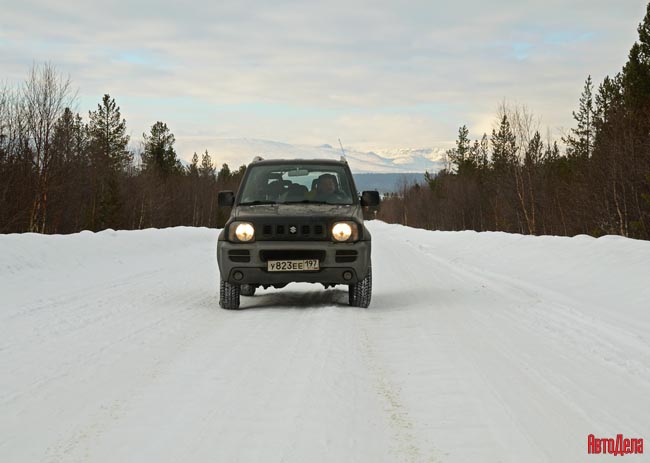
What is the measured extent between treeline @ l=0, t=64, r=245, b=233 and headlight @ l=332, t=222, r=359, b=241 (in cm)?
2634

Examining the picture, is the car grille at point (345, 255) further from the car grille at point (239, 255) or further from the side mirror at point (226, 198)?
the side mirror at point (226, 198)

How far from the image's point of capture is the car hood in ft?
27.3

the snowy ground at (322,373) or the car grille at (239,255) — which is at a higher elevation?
the car grille at (239,255)

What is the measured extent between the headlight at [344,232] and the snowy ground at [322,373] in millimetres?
904

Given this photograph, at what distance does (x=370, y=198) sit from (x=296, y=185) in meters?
1.07

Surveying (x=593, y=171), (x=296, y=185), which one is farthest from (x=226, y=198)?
(x=593, y=171)

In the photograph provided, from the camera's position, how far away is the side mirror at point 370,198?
916 cm

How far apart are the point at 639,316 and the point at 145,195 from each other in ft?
227

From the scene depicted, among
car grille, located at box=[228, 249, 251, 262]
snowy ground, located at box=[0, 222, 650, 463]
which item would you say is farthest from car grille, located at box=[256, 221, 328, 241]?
snowy ground, located at box=[0, 222, 650, 463]

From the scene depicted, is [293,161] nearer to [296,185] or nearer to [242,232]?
[296,185]

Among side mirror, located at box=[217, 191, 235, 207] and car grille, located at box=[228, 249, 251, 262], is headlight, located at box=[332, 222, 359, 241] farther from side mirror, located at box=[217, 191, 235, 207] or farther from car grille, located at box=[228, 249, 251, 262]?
side mirror, located at box=[217, 191, 235, 207]

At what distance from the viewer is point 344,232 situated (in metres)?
8.27

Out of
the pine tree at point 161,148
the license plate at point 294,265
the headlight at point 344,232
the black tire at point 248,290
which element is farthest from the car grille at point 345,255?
the pine tree at point 161,148

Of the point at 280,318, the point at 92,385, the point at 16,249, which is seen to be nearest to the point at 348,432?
the point at 92,385
